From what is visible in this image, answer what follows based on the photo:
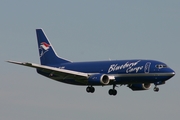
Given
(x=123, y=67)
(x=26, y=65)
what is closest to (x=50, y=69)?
Answer: (x=26, y=65)

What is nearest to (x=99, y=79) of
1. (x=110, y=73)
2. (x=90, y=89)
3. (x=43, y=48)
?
(x=110, y=73)

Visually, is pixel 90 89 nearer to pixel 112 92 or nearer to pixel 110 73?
pixel 112 92

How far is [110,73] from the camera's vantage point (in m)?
96.8

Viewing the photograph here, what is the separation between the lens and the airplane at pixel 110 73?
93.1m

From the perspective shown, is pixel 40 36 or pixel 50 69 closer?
pixel 50 69

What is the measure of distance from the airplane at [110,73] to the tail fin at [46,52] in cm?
22

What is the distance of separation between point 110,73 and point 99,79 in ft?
8.29

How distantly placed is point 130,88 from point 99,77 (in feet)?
32.4

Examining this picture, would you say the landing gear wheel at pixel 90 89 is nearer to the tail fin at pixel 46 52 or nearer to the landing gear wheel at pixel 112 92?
the landing gear wheel at pixel 112 92

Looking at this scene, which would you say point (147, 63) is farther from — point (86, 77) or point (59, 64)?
point (59, 64)

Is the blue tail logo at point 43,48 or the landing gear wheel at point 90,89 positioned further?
the blue tail logo at point 43,48

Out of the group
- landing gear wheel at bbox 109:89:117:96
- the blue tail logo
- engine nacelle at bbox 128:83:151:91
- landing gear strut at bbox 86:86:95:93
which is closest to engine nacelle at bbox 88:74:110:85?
landing gear strut at bbox 86:86:95:93

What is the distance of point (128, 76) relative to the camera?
9444 cm

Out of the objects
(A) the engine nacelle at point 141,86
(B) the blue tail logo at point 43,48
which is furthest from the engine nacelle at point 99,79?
(B) the blue tail logo at point 43,48
